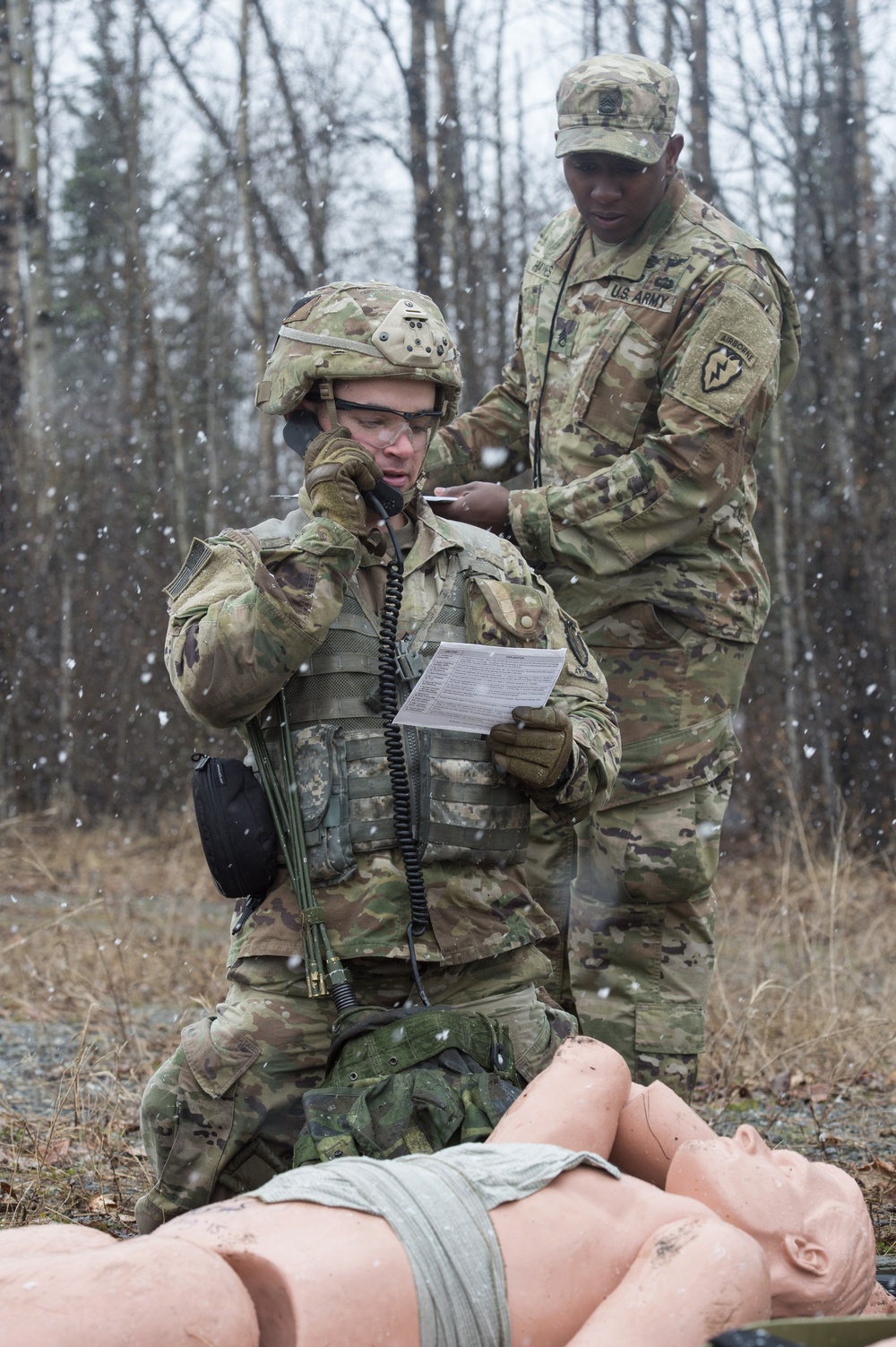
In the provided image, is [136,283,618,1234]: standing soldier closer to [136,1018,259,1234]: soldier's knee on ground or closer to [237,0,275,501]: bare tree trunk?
[136,1018,259,1234]: soldier's knee on ground

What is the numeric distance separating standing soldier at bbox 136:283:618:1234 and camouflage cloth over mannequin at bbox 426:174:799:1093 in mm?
942

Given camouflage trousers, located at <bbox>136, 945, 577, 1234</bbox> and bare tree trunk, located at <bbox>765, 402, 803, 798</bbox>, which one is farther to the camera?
bare tree trunk, located at <bbox>765, 402, 803, 798</bbox>

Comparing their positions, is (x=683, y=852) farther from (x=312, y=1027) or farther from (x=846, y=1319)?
(x=846, y=1319)

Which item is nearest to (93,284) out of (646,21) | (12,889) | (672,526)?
(646,21)

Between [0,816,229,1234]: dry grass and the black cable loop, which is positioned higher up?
the black cable loop

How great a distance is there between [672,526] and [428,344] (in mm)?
1242

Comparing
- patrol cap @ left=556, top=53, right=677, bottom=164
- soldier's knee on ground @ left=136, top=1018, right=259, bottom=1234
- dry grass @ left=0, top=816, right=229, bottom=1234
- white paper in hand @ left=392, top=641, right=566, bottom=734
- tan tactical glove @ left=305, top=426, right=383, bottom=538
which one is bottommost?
dry grass @ left=0, top=816, right=229, bottom=1234

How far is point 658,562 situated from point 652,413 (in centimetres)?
46

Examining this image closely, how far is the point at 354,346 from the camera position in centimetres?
304

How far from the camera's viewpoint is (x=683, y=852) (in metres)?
4.14

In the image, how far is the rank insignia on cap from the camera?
158 inches

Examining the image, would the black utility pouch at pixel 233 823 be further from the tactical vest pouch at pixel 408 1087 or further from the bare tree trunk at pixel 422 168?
the bare tree trunk at pixel 422 168

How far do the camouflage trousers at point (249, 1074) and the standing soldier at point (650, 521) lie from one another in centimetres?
130

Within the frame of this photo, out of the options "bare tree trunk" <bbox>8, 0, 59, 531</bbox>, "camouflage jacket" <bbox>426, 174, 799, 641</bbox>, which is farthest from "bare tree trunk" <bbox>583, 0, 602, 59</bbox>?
"camouflage jacket" <bbox>426, 174, 799, 641</bbox>
